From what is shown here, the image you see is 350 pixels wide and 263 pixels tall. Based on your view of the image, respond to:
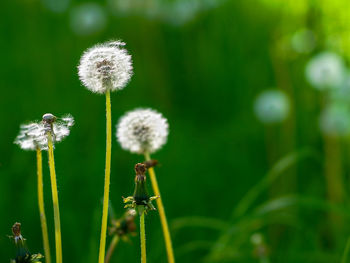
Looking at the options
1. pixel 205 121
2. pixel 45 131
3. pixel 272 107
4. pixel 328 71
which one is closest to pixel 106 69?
pixel 45 131

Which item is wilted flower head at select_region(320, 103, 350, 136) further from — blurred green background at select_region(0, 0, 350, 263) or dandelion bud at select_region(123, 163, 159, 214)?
dandelion bud at select_region(123, 163, 159, 214)

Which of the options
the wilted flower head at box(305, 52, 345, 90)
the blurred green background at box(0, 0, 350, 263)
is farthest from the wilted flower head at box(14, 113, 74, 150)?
the wilted flower head at box(305, 52, 345, 90)

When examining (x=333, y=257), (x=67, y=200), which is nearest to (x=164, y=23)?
(x=67, y=200)

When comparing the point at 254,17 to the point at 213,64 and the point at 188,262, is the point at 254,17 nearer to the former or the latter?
the point at 213,64

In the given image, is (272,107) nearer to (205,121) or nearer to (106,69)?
(205,121)

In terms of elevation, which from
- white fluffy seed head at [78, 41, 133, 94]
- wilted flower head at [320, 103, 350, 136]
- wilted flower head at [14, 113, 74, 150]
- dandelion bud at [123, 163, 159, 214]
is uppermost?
wilted flower head at [320, 103, 350, 136]

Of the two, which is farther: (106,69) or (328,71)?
(328,71)
